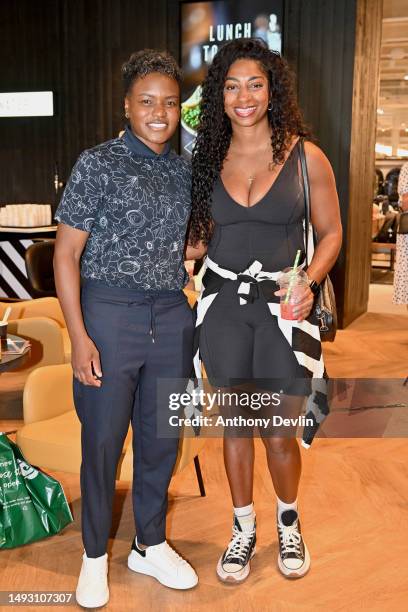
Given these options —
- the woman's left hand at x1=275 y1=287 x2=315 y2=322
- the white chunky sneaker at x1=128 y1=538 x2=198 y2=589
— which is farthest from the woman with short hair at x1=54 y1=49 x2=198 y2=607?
the woman's left hand at x1=275 y1=287 x2=315 y2=322

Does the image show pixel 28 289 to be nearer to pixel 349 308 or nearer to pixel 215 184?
pixel 349 308

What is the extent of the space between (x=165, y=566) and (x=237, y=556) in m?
0.26

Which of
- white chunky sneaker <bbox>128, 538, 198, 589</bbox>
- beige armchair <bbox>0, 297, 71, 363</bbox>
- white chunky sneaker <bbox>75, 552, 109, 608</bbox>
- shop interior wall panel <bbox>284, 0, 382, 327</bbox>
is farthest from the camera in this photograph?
shop interior wall panel <bbox>284, 0, 382, 327</bbox>

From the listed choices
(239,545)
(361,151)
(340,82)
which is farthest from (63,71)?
(239,545)

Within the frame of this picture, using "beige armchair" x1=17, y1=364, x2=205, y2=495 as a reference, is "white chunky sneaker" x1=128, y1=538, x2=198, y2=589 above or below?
below

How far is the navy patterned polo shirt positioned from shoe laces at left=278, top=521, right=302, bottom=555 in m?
1.01

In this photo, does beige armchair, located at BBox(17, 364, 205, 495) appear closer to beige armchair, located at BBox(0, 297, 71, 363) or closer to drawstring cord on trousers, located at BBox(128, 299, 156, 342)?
drawstring cord on trousers, located at BBox(128, 299, 156, 342)

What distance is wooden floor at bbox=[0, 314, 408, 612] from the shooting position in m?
2.39

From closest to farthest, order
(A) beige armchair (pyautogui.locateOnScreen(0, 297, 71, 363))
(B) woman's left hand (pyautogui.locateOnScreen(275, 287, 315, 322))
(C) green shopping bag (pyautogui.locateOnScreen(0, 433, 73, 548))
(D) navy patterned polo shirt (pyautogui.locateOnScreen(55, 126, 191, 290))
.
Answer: (D) navy patterned polo shirt (pyautogui.locateOnScreen(55, 126, 191, 290)) < (B) woman's left hand (pyautogui.locateOnScreen(275, 287, 315, 322)) < (C) green shopping bag (pyautogui.locateOnScreen(0, 433, 73, 548)) < (A) beige armchair (pyautogui.locateOnScreen(0, 297, 71, 363))

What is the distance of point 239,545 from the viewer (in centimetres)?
253

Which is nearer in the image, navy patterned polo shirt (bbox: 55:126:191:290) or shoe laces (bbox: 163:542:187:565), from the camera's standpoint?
navy patterned polo shirt (bbox: 55:126:191:290)

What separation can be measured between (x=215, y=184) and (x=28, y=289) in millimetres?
4822

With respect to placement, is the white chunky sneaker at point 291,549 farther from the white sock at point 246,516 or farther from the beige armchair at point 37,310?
the beige armchair at point 37,310

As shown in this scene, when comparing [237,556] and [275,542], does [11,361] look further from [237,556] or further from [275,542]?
[275,542]
